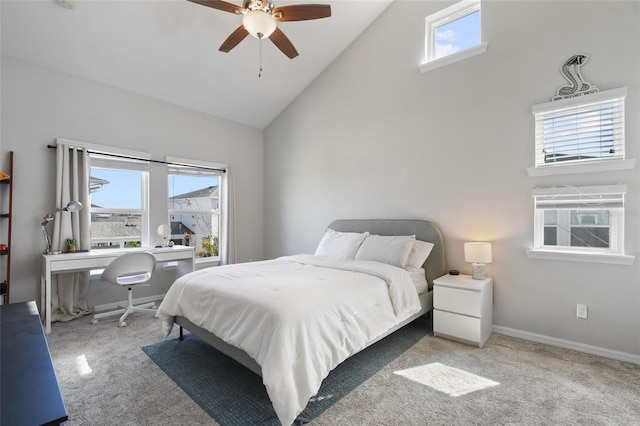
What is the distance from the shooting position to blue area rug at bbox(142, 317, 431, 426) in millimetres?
1817

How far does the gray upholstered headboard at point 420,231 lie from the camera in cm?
333

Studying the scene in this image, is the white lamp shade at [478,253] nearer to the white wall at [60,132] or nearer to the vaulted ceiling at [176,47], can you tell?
Result: the vaulted ceiling at [176,47]

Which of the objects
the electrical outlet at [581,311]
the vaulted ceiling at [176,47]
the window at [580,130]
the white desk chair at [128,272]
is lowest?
the electrical outlet at [581,311]

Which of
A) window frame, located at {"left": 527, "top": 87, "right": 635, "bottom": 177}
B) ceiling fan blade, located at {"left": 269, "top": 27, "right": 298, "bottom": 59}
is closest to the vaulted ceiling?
ceiling fan blade, located at {"left": 269, "top": 27, "right": 298, "bottom": 59}

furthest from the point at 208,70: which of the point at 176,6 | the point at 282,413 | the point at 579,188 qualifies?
the point at 579,188

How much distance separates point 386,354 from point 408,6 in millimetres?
3925

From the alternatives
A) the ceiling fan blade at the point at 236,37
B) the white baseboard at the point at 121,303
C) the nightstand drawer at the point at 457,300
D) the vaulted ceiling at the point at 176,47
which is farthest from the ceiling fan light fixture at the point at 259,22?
the white baseboard at the point at 121,303

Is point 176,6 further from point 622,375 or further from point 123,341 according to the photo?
point 622,375

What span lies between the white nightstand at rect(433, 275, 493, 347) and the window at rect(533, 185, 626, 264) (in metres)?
0.70

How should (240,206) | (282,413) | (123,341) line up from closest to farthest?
(282,413) → (123,341) → (240,206)

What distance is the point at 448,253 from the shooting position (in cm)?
340

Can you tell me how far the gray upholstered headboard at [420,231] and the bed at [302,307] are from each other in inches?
0.4

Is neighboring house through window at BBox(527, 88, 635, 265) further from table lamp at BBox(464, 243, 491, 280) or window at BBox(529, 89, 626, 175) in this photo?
table lamp at BBox(464, 243, 491, 280)

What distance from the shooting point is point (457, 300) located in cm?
283
